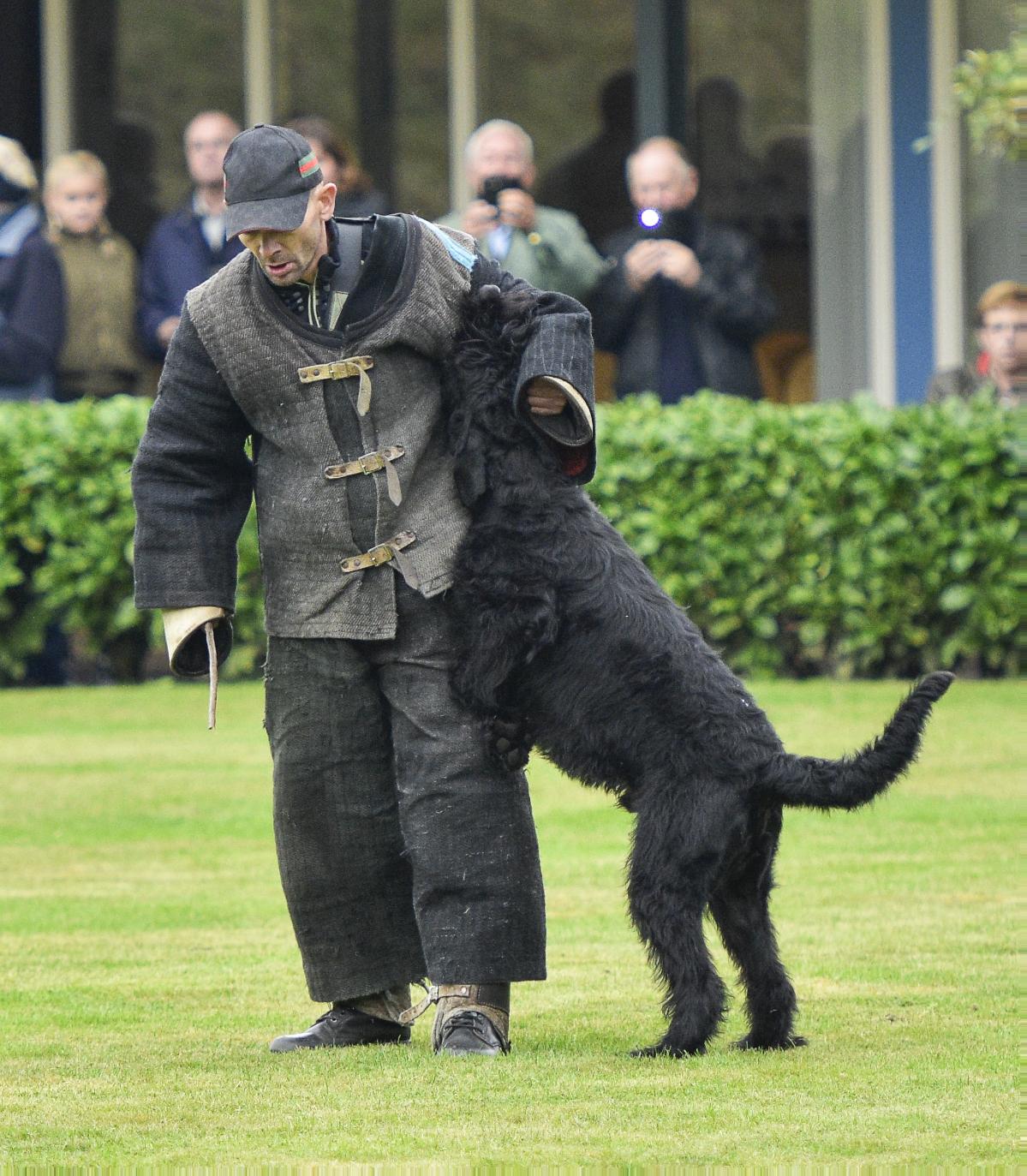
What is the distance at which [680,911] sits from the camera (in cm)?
478

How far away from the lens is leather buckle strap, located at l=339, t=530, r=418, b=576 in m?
5.09

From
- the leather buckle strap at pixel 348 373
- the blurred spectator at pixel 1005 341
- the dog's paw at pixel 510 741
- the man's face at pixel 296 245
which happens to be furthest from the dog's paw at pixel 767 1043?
the blurred spectator at pixel 1005 341

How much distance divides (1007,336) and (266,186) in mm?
6673

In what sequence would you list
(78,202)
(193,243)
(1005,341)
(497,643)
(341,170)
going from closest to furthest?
(497,643), (341,170), (1005,341), (193,243), (78,202)

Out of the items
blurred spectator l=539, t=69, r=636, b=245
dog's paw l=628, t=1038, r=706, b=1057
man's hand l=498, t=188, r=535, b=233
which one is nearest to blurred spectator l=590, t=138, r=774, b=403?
man's hand l=498, t=188, r=535, b=233

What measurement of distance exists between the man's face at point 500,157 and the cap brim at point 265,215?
5402mm

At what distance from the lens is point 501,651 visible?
4.98 metres

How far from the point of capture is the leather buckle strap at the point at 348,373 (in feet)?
16.6

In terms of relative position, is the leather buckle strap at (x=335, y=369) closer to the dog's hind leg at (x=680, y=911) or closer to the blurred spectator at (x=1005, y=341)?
the dog's hind leg at (x=680, y=911)

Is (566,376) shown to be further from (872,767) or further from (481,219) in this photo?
(481,219)

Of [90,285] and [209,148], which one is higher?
[209,148]

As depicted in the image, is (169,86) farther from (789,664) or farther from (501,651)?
(501,651)

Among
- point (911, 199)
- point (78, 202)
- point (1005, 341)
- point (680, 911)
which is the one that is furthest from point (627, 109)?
point (680, 911)

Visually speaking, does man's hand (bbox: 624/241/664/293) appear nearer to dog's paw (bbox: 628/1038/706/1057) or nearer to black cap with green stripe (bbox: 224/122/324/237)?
black cap with green stripe (bbox: 224/122/324/237)
